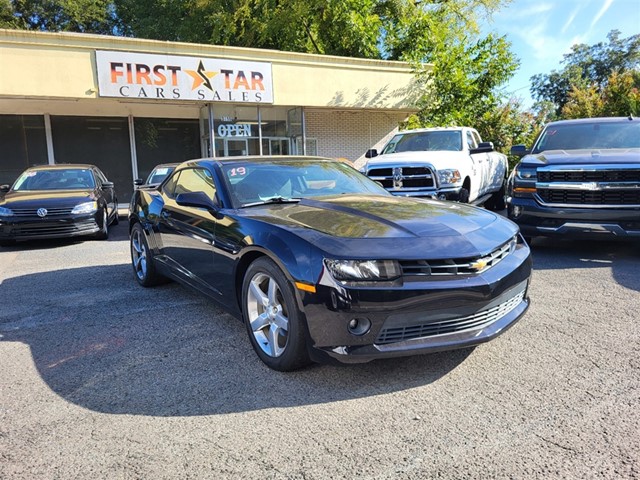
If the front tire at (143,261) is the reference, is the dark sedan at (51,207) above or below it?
above

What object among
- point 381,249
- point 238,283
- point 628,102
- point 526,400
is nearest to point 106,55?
point 238,283

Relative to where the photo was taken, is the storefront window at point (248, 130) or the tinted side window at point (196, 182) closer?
the tinted side window at point (196, 182)

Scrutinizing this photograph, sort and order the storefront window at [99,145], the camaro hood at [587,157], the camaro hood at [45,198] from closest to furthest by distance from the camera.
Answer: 1. the camaro hood at [587,157]
2. the camaro hood at [45,198]
3. the storefront window at [99,145]

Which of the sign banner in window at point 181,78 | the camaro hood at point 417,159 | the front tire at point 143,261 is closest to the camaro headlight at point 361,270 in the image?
the front tire at point 143,261

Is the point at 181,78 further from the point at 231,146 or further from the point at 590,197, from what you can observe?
the point at 590,197

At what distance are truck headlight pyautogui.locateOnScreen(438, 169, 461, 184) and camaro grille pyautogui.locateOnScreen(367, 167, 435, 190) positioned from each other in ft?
0.55

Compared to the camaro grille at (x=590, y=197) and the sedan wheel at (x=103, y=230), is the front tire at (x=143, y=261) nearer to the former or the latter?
the sedan wheel at (x=103, y=230)

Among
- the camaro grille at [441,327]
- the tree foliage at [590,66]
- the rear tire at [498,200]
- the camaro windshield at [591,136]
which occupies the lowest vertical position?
the camaro grille at [441,327]

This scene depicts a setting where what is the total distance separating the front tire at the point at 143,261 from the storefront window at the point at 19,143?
13.8 metres

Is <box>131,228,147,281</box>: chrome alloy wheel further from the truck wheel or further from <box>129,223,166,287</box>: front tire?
the truck wheel

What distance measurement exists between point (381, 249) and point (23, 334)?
330 cm

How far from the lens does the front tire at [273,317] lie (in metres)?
2.96

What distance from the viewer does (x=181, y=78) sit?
48.2 ft

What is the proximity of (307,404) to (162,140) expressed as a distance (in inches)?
701
